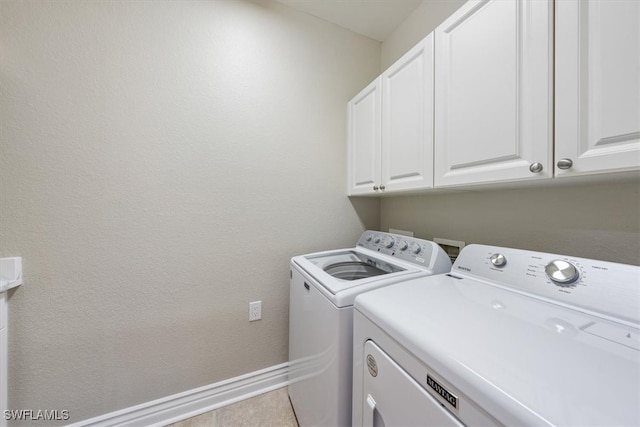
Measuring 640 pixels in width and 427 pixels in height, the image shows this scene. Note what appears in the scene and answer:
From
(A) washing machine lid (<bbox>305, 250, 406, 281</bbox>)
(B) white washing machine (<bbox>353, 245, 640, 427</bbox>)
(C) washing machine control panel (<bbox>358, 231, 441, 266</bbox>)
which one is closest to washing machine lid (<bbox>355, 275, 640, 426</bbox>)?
(B) white washing machine (<bbox>353, 245, 640, 427</bbox>)

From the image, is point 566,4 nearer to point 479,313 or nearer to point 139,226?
point 479,313

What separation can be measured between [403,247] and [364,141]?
0.78 m

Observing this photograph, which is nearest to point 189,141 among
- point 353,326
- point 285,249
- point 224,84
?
point 224,84

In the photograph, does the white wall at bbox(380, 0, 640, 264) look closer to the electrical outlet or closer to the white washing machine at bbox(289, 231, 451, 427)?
the white washing machine at bbox(289, 231, 451, 427)

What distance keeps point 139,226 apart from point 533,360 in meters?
1.67

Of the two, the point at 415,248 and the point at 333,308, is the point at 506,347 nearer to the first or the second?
the point at 333,308

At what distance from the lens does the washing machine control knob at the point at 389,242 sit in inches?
55.8

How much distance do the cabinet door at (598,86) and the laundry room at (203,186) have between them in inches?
0.4

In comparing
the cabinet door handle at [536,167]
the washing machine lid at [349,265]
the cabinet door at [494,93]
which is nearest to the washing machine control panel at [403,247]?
the washing machine lid at [349,265]

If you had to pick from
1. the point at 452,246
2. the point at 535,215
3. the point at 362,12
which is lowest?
the point at 452,246

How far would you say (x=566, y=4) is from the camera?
0.66m

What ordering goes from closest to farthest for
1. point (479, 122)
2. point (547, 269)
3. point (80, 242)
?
point (547, 269) → point (479, 122) → point (80, 242)

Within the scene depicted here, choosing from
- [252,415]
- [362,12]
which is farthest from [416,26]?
[252,415]

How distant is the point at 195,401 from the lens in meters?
1.39
